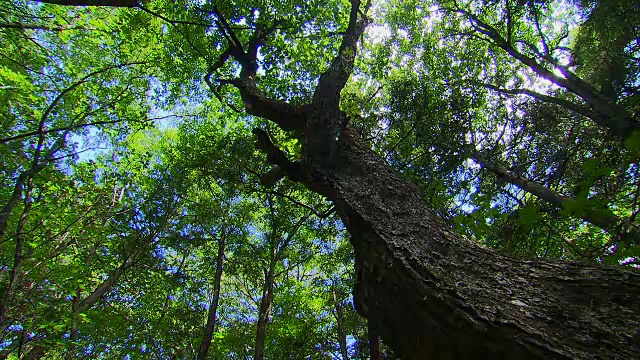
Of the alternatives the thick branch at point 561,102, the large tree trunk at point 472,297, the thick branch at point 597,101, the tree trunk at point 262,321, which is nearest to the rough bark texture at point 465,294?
the large tree trunk at point 472,297

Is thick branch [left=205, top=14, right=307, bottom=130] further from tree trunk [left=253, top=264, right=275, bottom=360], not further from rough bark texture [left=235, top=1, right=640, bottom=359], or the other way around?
tree trunk [left=253, top=264, right=275, bottom=360]

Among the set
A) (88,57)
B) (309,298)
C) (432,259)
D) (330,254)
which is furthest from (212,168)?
(432,259)

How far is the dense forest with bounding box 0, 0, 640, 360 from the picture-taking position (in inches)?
68.9

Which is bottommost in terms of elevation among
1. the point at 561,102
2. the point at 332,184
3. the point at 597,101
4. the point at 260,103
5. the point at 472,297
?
the point at 472,297

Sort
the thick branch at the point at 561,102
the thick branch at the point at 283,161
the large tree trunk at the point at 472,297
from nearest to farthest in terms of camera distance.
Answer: the large tree trunk at the point at 472,297 → the thick branch at the point at 283,161 → the thick branch at the point at 561,102

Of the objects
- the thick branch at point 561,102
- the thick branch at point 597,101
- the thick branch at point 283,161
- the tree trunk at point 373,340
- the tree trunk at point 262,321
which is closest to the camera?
the tree trunk at point 373,340

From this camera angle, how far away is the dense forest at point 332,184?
1751 mm

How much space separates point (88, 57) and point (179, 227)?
581 cm

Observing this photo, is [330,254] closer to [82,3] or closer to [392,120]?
[392,120]

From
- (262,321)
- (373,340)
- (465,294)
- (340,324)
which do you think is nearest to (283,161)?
(373,340)

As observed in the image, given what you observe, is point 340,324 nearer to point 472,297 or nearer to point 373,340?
Result: point 373,340

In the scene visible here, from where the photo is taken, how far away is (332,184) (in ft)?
10.1

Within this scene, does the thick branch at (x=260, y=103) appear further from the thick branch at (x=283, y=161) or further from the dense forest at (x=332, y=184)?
the thick branch at (x=283, y=161)

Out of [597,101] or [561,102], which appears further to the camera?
[561,102]
